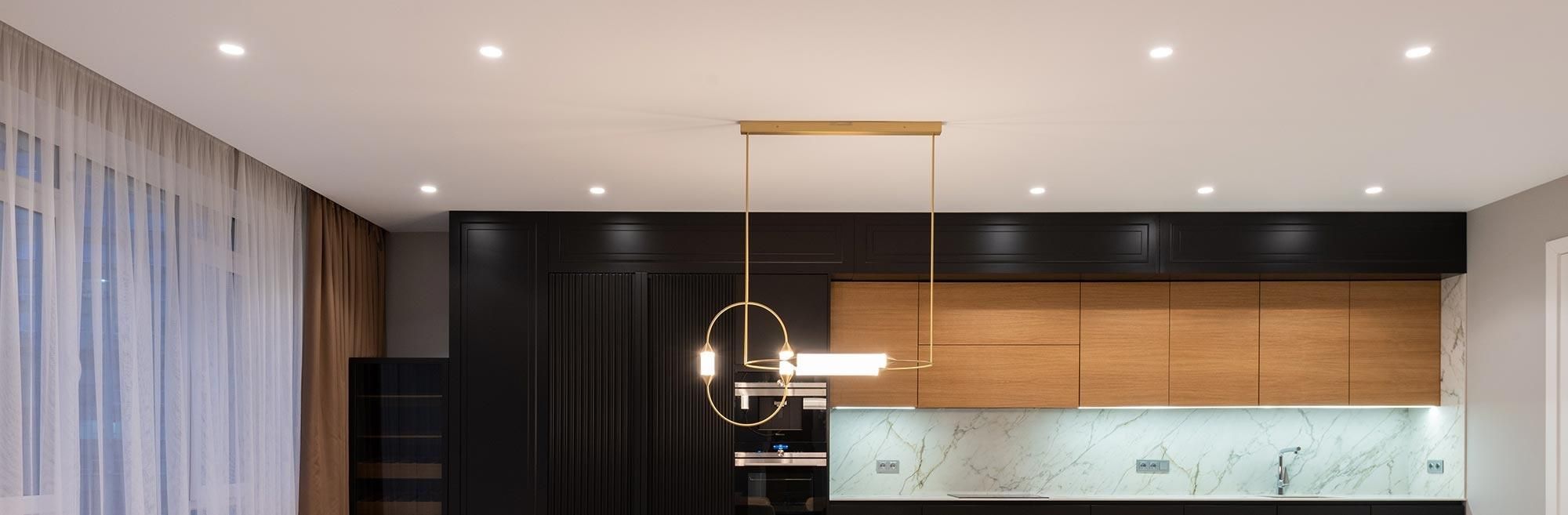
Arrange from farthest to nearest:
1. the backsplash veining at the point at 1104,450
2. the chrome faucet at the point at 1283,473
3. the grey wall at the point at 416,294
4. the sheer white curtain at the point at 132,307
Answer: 1. the grey wall at the point at 416,294
2. the backsplash veining at the point at 1104,450
3. the chrome faucet at the point at 1283,473
4. the sheer white curtain at the point at 132,307

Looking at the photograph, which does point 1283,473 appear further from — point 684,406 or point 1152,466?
point 684,406

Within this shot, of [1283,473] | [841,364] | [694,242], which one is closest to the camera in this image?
[841,364]

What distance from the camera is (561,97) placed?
3570mm

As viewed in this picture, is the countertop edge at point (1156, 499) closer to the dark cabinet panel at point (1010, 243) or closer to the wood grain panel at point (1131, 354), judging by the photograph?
the wood grain panel at point (1131, 354)

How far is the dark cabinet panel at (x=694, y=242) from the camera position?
5996mm

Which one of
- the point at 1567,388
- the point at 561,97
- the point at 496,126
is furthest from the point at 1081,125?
the point at 1567,388

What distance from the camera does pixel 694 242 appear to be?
6.03m

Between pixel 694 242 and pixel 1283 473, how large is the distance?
3529 millimetres

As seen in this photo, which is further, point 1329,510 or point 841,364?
point 1329,510

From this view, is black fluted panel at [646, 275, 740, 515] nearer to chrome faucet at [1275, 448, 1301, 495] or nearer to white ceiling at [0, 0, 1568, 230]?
white ceiling at [0, 0, 1568, 230]

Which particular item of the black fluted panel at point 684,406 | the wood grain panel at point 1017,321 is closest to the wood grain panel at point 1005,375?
the wood grain panel at point 1017,321

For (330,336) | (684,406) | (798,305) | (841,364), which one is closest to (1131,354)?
(798,305)

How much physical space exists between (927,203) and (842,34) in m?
2.87

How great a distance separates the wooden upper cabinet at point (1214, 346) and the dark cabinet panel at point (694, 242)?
191cm
